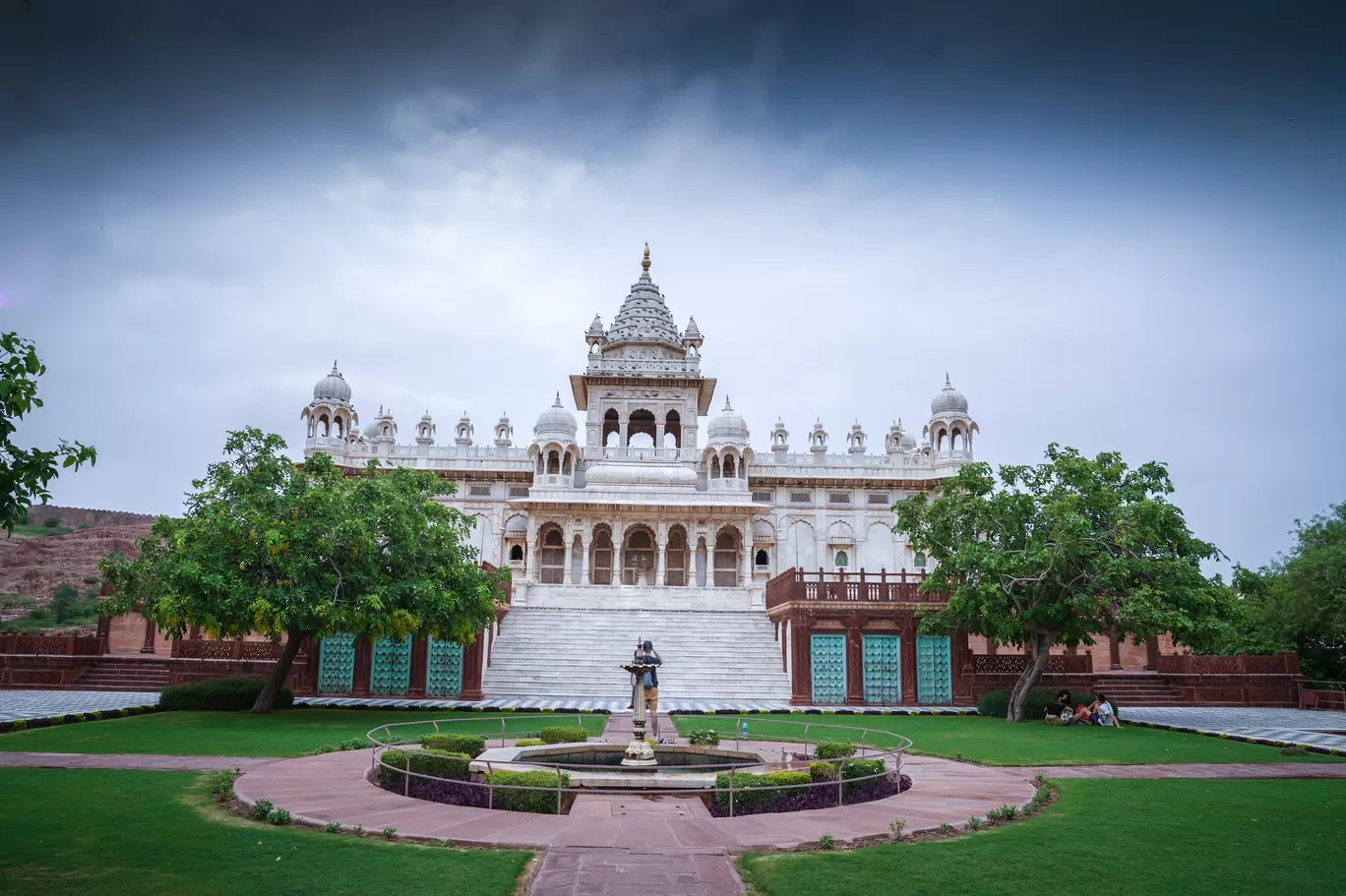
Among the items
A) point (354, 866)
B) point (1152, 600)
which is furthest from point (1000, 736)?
point (354, 866)

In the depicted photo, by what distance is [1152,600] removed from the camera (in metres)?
21.0

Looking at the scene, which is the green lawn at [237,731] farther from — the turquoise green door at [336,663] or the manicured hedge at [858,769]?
the manicured hedge at [858,769]

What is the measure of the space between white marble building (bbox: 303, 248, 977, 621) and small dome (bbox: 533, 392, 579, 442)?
2.9 inches

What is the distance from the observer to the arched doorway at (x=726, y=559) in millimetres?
46406

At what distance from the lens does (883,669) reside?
87.5 feet

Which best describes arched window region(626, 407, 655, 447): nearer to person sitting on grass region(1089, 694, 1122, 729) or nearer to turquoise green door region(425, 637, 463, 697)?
turquoise green door region(425, 637, 463, 697)

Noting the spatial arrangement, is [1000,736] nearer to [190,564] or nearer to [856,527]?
[190,564]

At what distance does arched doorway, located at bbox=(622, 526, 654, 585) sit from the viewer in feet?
150

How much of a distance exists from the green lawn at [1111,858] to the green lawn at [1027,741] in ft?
12.7

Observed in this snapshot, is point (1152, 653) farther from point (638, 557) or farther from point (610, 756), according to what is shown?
point (638, 557)

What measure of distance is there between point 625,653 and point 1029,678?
1218cm

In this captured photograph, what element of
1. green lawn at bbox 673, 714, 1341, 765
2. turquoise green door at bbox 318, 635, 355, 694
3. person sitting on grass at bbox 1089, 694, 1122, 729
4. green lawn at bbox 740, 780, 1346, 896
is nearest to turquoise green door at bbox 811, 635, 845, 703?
green lawn at bbox 673, 714, 1341, 765

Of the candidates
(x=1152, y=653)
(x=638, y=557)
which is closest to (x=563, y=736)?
(x=1152, y=653)

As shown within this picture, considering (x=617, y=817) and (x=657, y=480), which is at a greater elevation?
(x=657, y=480)
